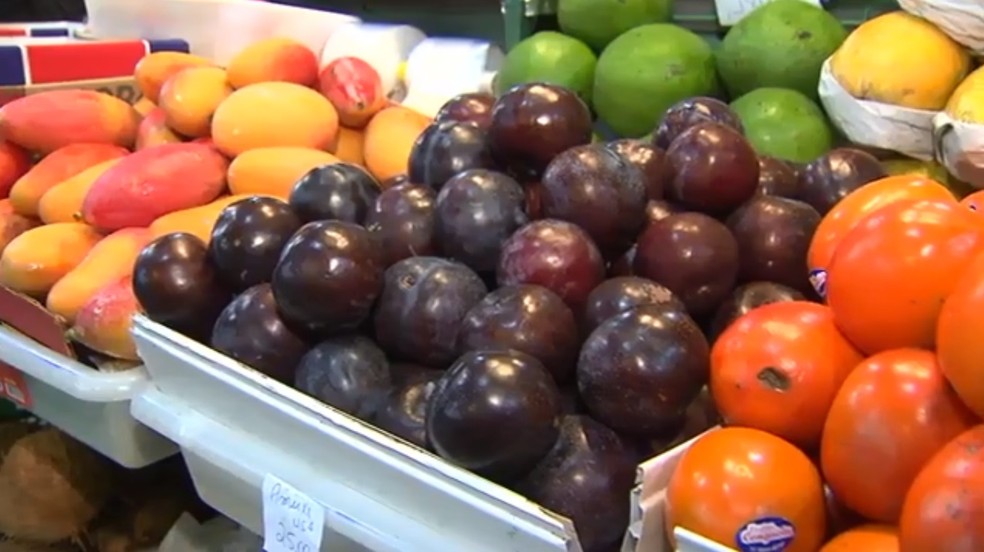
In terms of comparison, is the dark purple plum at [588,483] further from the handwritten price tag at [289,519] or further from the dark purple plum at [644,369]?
the handwritten price tag at [289,519]

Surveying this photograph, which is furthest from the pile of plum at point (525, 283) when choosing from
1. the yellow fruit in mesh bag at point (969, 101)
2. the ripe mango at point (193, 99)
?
the ripe mango at point (193, 99)

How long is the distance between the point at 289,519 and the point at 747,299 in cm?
41

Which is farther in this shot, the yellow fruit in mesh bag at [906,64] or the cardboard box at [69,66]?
the cardboard box at [69,66]

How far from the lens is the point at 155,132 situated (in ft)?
4.92

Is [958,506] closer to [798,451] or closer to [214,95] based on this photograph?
[798,451]

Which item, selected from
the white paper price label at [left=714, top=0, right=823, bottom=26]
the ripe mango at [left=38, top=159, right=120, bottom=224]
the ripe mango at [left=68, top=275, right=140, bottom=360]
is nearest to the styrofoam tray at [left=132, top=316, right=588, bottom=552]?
the ripe mango at [left=68, top=275, right=140, bottom=360]

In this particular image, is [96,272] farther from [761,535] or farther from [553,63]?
[761,535]

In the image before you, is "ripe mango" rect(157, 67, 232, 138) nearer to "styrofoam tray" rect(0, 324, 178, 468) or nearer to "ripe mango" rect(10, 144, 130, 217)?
"ripe mango" rect(10, 144, 130, 217)

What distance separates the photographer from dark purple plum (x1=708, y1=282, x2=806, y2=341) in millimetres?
767

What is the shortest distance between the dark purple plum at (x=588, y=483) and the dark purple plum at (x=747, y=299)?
0.15 m

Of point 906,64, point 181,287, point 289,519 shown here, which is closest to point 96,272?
point 181,287

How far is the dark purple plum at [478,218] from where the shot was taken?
2.65 ft

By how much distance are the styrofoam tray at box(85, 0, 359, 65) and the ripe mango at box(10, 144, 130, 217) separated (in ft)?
1.40

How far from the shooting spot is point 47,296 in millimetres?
1226
